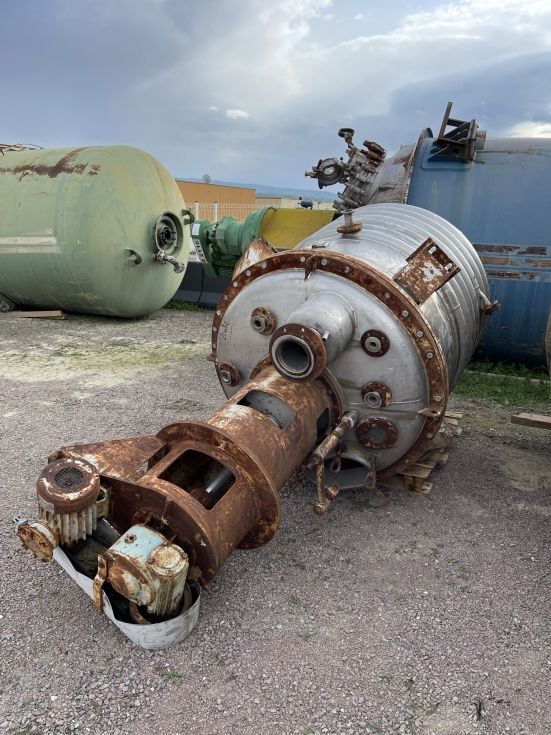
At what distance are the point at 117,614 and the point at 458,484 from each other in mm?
2042

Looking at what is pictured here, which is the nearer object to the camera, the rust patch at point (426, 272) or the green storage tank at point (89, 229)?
the rust patch at point (426, 272)

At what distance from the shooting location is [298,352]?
2371 mm

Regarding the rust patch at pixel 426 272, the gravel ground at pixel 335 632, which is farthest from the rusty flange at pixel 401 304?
the gravel ground at pixel 335 632

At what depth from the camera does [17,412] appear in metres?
4.02

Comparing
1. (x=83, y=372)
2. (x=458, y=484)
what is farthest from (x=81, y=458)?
(x=83, y=372)

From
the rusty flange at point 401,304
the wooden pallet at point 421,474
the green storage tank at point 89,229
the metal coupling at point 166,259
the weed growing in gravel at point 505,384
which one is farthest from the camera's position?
the metal coupling at point 166,259

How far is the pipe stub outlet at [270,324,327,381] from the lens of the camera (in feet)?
7.15

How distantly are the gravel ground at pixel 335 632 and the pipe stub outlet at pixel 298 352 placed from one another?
841mm

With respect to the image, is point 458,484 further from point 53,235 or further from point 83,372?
point 53,235

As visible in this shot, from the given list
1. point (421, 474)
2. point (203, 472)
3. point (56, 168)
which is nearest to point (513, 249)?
point (421, 474)

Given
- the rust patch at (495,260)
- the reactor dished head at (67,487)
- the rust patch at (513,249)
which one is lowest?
the reactor dished head at (67,487)

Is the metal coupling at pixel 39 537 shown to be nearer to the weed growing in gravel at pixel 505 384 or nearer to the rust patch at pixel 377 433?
the rust patch at pixel 377 433

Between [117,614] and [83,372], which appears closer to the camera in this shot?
[117,614]

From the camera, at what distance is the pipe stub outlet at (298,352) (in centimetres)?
218
